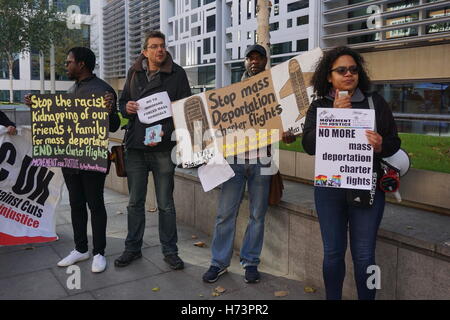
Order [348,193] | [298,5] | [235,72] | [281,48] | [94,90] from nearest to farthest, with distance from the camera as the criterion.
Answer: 1. [348,193]
2. [94,90]
3. [298,5]
4. [281,48]
5. [235,72]

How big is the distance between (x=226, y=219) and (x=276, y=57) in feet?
42.4

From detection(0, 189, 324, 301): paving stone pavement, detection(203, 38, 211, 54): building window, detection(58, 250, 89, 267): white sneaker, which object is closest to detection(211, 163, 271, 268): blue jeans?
detection(0, 189, 324, 301): paving stone pavement

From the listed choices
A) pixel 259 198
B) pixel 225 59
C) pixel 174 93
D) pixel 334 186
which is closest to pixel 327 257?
pixel 334 186

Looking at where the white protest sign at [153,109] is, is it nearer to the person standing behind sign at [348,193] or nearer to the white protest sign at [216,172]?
the white protest sign at [216,172]

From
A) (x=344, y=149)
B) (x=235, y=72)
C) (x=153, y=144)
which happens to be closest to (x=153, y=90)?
(x=153, y=144)

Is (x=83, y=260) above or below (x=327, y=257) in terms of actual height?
below

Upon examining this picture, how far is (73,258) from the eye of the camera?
172 inches

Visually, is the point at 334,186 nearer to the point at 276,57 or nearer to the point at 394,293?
the point at 394,293

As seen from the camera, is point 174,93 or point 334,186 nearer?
point 334,186

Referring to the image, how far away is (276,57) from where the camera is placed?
52.6 feet

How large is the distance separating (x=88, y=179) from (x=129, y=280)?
1008mm

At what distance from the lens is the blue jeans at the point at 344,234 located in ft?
9.30

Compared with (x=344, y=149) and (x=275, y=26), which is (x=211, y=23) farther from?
(x=344, y=149)

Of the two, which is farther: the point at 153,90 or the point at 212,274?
the point at 153,90
